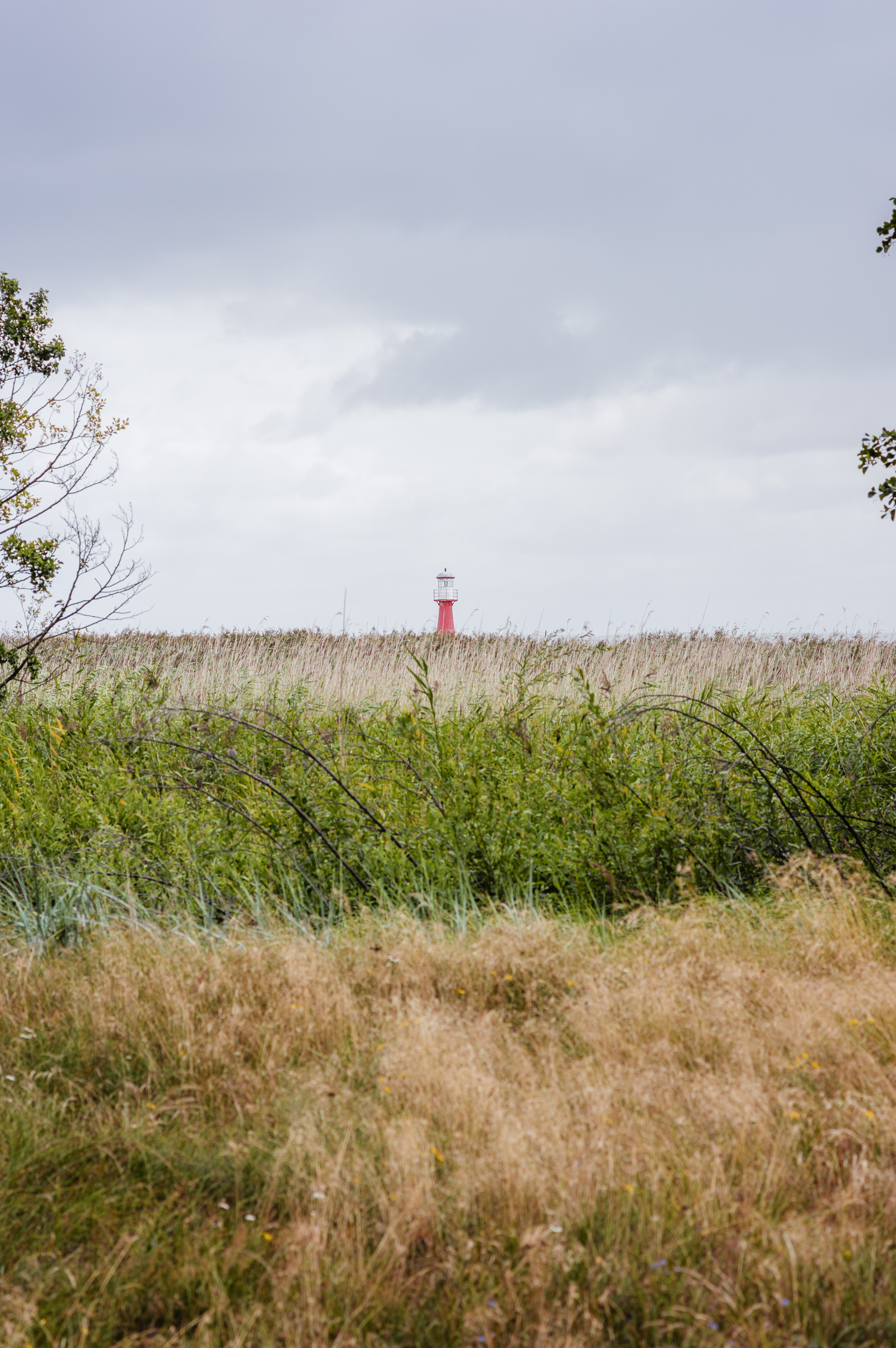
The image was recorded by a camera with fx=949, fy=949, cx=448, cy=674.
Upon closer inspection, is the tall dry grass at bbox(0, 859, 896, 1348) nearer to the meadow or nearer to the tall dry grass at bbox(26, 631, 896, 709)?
the meadow

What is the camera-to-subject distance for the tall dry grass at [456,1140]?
6.23 ft

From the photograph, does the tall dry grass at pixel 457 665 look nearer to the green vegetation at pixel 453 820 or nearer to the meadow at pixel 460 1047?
the green vegetation at pixel 453 820

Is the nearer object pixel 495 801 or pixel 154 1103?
pixel 154 1103

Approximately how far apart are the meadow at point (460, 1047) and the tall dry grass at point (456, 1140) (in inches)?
0.4

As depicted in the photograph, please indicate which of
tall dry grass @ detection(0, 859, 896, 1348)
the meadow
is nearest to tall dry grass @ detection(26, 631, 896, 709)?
the meadow

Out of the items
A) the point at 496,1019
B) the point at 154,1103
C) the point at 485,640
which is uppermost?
the point at 485,640

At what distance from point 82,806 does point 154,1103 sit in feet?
9.80

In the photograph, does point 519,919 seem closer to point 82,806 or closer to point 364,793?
point 364,793

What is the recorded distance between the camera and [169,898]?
4441 mm

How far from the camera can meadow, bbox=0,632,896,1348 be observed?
6.35 feet

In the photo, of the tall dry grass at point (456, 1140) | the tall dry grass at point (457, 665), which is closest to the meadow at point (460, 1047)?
the tall dry grass at point (456, 1140)

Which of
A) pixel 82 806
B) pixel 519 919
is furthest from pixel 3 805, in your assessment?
pixel 519 919

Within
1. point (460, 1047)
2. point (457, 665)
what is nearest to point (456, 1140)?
point (460, 1047)

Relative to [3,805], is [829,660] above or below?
above
